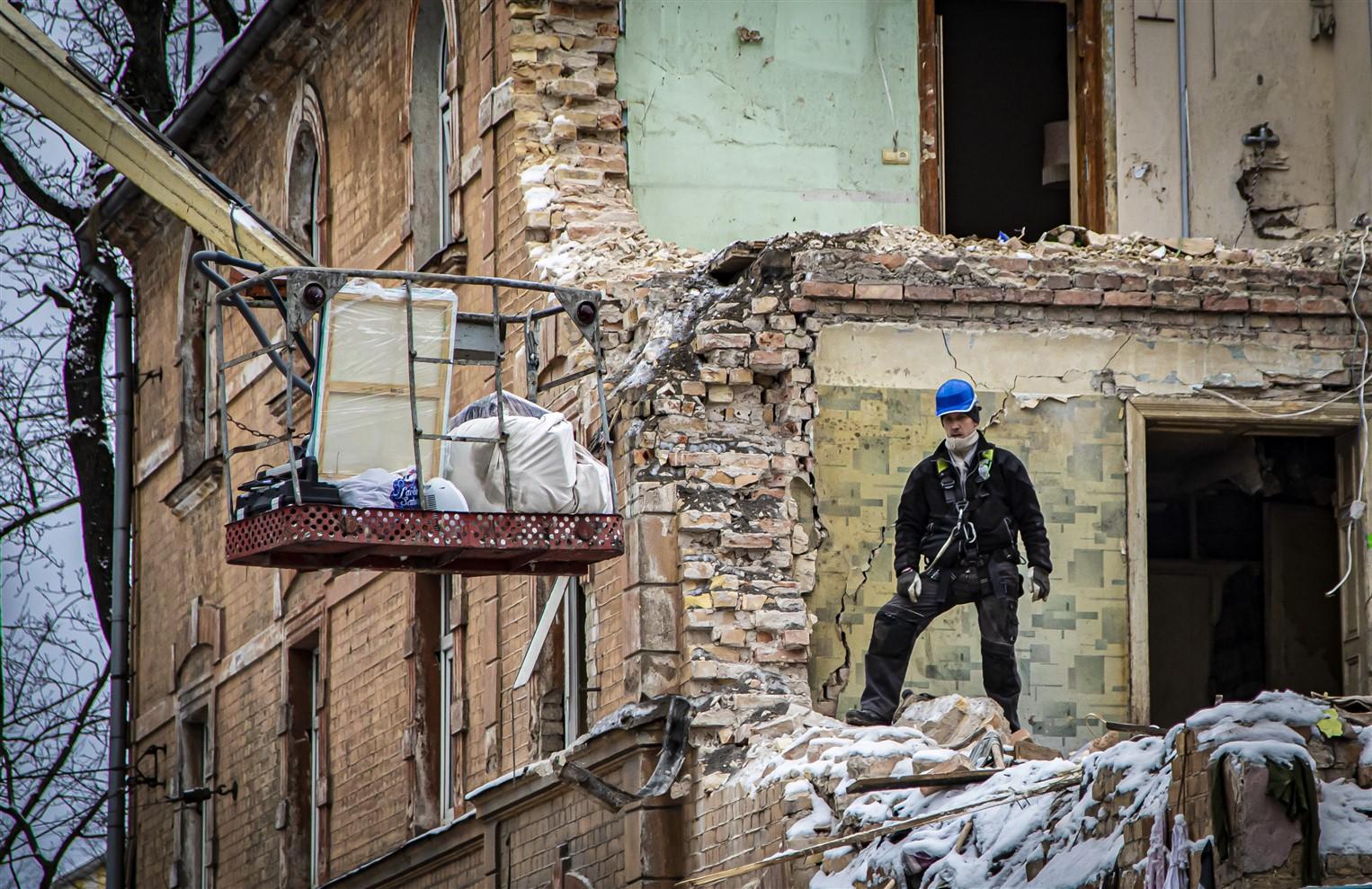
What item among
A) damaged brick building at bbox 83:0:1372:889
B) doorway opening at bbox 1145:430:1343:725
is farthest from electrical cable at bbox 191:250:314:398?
doorway opening at bbox 1145:430:1343:725

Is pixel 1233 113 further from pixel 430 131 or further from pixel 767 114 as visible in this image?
A: pixel 430 131

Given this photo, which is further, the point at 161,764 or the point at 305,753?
the point at 161,764

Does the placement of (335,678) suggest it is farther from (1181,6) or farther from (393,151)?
(1181,6)

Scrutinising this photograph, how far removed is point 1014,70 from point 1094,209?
130 centimetres

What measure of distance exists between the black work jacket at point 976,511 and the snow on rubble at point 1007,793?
852mm

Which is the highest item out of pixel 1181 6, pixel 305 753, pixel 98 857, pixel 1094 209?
pixel 1181 6

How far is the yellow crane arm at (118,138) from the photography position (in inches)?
724

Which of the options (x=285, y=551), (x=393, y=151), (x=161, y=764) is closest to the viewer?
(x=285, y=551)

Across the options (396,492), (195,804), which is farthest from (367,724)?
(396,492)

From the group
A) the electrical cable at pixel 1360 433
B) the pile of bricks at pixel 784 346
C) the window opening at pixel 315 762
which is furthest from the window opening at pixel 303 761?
the electrical cable at pixel 1360 433

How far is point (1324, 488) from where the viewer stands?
1836 centimetres

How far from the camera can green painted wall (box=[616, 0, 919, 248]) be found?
19.3 m

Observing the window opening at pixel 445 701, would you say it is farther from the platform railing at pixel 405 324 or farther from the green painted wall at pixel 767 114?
the platform railing at pixel 405 324

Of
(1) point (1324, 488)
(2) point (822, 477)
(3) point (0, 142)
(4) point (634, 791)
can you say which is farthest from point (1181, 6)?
(3) point (0, 142)
